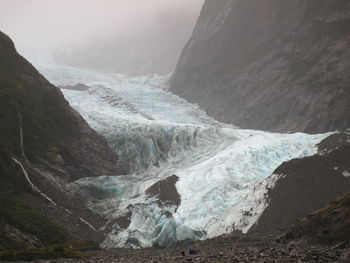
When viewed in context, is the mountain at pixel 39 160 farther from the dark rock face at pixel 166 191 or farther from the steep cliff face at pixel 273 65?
the steep cliff face at pixel 273 65

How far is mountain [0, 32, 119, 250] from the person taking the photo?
152 ft

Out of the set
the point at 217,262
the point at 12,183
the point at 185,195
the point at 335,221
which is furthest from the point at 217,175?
the point at 217,262

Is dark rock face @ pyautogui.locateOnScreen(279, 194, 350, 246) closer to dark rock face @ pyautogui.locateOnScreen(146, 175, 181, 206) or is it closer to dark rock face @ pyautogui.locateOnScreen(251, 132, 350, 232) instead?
dark rock face @ pyautogui.locateOnScreen(251, 132, 350, 232)

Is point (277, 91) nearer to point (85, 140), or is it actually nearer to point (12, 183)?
point (85, 140)

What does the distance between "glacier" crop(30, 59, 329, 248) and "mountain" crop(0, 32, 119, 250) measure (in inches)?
111

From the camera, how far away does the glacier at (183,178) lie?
53.0 m

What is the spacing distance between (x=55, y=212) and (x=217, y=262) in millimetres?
31696

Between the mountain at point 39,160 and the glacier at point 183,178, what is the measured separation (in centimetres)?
282

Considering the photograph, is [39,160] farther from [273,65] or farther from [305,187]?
[273,65]

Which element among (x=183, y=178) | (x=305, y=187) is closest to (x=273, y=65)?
(x=183, y=178)

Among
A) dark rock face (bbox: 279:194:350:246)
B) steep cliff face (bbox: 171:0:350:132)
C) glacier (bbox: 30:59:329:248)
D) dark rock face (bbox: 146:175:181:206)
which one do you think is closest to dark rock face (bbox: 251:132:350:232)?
glacier (bbox: 30:59:329:248)

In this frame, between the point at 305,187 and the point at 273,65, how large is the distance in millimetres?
72967

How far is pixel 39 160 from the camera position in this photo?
63.6m

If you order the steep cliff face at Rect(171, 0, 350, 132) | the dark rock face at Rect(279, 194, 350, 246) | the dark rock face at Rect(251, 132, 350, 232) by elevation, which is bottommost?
the dark rock face at Rect(279, 194, 350, 246)
